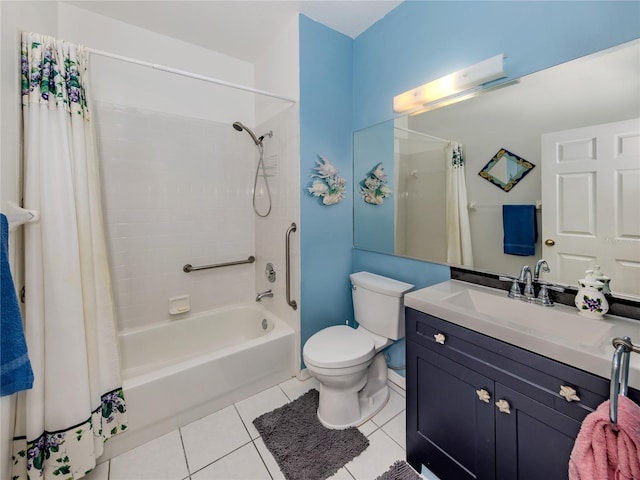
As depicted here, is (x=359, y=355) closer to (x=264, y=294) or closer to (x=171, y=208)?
(x=264, y=294)

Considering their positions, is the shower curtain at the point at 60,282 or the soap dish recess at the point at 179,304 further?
the soap dish recess at the point at 179,304

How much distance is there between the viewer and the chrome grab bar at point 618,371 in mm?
657

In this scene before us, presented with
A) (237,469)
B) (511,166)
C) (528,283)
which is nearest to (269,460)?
(237,469)

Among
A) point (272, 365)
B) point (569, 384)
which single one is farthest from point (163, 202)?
point (569, 384)

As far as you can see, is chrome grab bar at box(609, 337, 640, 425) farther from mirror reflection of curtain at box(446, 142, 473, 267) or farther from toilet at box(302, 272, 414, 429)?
toilet at box(302, 272, 414, 429)

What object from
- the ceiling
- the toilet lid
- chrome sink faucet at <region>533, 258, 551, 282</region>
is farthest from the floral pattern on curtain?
chrome sink faucet at <region>533, 258, 551, 282</region>

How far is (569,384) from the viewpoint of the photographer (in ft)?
2.62

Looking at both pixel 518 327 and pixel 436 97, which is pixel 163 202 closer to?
pixel 436 97

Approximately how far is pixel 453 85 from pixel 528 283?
1073 millimetres

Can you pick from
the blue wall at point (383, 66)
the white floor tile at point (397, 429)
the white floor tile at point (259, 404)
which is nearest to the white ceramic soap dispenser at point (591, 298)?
the blue wall at point (383, 66)

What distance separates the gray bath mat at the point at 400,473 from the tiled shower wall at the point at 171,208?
1681mm

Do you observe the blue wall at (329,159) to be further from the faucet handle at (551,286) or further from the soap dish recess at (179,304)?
the faucet handle at (551,286)

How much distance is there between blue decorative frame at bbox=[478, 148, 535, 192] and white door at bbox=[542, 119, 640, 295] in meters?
0.07

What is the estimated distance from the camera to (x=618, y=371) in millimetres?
665
